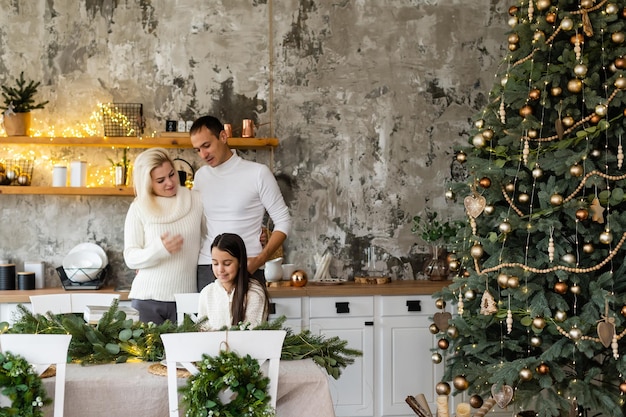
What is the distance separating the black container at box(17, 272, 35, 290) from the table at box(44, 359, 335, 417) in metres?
2.64

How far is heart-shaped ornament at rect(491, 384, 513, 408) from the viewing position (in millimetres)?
3941

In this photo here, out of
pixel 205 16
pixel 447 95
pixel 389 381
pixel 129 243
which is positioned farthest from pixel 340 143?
pixel 129 243

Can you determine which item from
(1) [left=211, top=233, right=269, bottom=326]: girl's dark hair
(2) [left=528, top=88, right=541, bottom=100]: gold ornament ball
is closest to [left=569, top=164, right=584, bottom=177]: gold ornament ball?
(2) [left=528, top=88, right=541, bottom=100]: gold ornament ball

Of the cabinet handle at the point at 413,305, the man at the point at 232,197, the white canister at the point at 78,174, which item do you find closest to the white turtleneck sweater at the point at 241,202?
the man at the point at 232,197

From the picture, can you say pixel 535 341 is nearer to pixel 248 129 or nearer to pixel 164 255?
pixel 164 255

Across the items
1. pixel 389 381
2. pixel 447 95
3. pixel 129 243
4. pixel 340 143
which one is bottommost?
pixel 389 381

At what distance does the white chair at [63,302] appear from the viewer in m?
3.93

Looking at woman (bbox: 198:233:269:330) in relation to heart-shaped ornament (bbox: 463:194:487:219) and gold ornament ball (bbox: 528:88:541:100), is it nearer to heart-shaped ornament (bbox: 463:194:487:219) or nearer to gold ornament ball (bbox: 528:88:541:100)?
heart-shaped ornament (bbox: 463:194:487:219)

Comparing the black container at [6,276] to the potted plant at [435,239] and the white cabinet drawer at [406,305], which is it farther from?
the potted plant at [435,239]

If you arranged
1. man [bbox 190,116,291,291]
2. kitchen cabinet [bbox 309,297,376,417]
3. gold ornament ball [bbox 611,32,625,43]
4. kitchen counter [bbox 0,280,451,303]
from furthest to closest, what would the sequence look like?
1. kitchen cabinet [bbox 309,297,376,417]
2. kitchen counter [bbox 0,280,451,303]
3. man [bbox 190,116,291,291]
4. gold ornament ball [bbox 611,32,625,43]

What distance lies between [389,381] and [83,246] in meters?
2.27

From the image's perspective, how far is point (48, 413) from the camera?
272 cm

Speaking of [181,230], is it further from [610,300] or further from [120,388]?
[610,300]

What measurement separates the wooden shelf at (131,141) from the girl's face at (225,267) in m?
2.04
